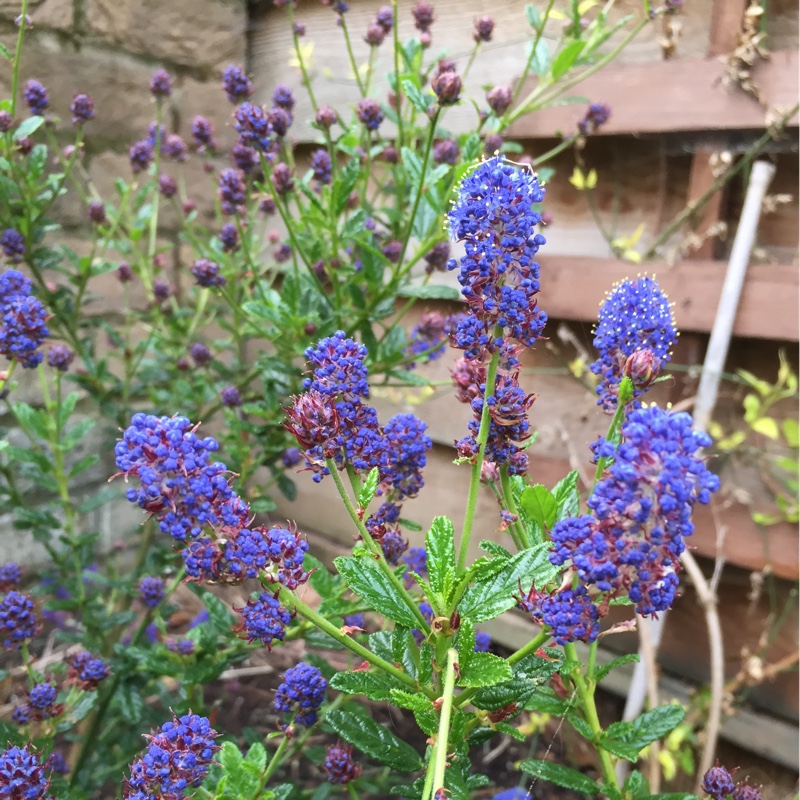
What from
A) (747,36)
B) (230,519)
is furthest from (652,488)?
(747,36)

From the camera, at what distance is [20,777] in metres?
0.74

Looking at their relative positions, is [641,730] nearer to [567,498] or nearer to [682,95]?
[567,498]

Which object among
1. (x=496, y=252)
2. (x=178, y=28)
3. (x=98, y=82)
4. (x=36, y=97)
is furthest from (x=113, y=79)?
(x=496, y=252)

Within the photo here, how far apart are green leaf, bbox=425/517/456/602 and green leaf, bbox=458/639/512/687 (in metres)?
0.06

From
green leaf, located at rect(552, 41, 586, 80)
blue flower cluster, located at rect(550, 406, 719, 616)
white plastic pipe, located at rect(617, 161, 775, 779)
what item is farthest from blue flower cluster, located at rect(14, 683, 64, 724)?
green leaf, located at rect(552, 41, 586, 80)

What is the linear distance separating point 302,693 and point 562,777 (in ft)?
1.03

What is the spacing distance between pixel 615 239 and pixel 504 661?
1.43m

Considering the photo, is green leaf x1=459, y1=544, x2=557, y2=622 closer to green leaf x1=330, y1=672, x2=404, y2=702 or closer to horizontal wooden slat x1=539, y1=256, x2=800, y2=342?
green leaf x1=330, y1=672, x2=404, y2=702

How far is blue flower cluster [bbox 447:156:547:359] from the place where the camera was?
59 cm

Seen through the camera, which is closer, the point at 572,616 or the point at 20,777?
the point at 572,616

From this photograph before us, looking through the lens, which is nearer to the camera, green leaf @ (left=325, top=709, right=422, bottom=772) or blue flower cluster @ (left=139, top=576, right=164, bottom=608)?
green leaf @ (left=325, top=709, right=422, bottom=772)

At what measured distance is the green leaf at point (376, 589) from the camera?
25.3 inches

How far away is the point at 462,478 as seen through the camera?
2039 millimetres

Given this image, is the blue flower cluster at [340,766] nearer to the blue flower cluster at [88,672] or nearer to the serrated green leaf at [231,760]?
the serrated green leaf at [231,760]
